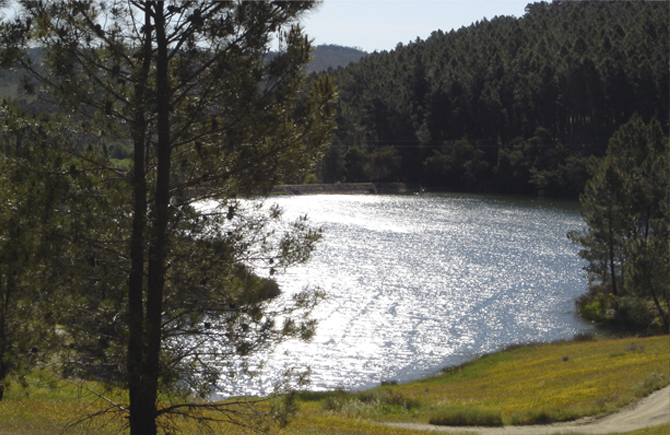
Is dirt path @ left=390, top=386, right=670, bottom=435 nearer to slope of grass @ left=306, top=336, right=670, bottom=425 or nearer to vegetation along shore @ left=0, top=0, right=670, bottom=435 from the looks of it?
slope of grass @ left=306, top=336, right=670, bottom=425

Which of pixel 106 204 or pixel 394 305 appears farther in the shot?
pixel 394 305

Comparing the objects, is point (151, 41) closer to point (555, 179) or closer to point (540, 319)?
point (540, 319)

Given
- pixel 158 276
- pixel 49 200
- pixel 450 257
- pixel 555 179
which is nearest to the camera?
pixel 49 200

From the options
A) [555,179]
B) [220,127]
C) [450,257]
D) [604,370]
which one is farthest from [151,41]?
[555,179]

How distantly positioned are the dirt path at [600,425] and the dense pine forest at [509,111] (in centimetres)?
8774

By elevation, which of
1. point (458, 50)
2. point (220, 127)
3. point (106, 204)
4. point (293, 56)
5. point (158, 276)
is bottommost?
point (158, 276)

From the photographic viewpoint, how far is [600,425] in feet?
60.4

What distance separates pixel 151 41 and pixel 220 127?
159cm

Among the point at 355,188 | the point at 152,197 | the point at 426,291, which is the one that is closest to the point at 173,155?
the point at 152,197

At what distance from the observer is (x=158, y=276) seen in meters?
8.86

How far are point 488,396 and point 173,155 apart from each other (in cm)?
1919

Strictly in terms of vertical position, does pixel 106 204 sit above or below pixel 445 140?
below

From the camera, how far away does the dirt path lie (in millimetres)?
17812

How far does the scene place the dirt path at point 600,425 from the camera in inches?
701
